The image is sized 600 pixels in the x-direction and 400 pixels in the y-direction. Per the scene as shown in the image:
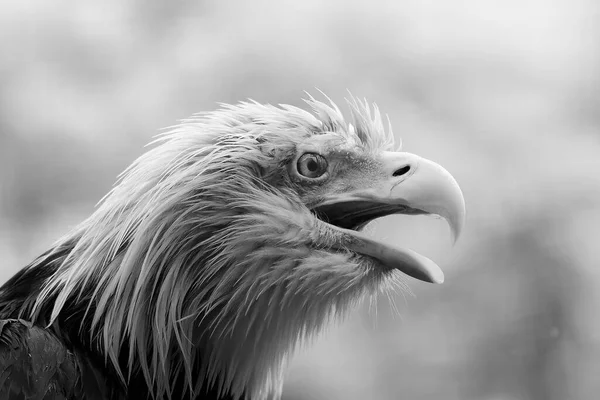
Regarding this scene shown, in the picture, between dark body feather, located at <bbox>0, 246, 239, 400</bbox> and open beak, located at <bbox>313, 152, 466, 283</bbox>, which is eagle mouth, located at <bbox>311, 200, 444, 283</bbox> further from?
dark body feather, located at <bbox>0, 246, 239, 400</bbox>

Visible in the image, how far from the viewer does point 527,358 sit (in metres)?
3.61

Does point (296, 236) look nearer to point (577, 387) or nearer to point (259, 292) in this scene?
point (259, 292)

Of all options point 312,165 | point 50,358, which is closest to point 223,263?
point 312,165

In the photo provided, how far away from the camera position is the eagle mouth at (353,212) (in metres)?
2.20

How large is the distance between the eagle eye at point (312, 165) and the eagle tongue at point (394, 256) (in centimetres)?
17

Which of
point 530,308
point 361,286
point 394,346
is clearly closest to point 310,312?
point 361,286

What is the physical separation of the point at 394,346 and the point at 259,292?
164cm

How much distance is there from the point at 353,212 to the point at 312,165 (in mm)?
171

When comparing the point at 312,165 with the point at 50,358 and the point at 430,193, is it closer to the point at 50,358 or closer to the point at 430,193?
the point at 430,193

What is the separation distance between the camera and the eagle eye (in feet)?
7.35

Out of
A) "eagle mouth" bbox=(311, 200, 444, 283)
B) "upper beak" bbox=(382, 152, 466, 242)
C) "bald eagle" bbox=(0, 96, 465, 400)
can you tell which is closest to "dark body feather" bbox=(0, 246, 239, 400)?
"bald eagle" bbox=(0, 96, 465, 400)

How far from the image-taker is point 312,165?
7.39 feet

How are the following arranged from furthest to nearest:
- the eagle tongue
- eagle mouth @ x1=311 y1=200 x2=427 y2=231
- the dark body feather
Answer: eagle mouth @ x1=311 y1=200 x2=427 y2=231 < the eagle tongue < the dark body feather

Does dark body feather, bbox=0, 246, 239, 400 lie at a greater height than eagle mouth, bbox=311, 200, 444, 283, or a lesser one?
lesser
